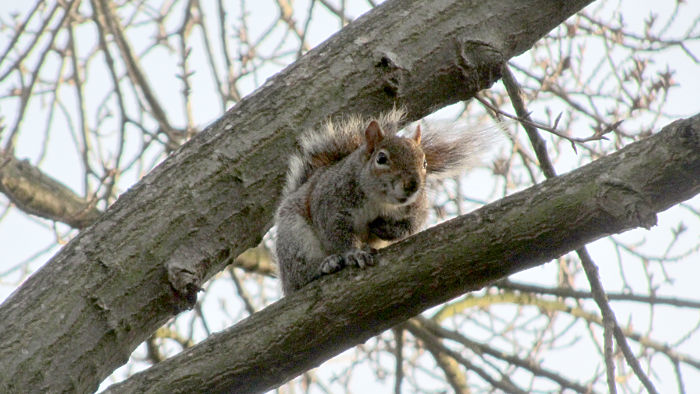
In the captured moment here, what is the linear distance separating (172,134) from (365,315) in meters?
2.14

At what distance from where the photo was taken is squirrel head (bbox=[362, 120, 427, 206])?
2594 mm

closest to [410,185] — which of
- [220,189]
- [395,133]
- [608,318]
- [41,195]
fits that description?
[395,133]

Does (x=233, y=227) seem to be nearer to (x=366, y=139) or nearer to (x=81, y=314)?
(x=81, y=314)

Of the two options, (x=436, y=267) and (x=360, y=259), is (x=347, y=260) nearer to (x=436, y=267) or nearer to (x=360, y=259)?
(x=360, y=259)

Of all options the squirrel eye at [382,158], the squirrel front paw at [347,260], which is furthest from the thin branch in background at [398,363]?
the squirrel eye at [382,158]

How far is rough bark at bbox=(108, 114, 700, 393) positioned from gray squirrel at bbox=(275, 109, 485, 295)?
618 mm

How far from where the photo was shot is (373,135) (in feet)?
8.66

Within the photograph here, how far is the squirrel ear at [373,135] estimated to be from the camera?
8.38ft

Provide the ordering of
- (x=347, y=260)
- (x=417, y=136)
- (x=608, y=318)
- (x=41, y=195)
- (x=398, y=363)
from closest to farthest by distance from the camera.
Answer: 1. (x=608, y=318)
2. (x=347, y=260)
3. (x=417, y=136)
4. (x=398, y=363)
5. (x=41, y=195)

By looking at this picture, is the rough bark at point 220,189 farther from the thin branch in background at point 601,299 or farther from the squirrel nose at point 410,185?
the squirrel nose at point 410,185

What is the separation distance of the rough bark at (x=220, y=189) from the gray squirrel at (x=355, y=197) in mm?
277

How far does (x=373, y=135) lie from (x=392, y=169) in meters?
0.12

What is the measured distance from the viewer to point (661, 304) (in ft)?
10.2

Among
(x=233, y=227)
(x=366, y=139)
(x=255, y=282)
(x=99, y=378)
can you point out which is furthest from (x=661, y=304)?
(x=255, y=282)
